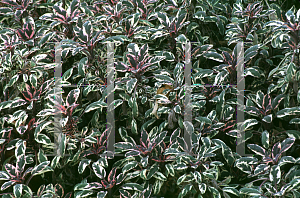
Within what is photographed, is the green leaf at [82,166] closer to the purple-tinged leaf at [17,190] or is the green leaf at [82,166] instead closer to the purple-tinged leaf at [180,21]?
the purple-tinged leaf at [17,190]

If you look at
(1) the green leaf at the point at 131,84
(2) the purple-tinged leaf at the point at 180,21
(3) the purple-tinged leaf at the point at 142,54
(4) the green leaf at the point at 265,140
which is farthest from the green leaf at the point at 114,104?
(4) the green leaf at the point at 265,140

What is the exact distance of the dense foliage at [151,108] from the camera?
5.79ft

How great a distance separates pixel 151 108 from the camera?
6.29ft

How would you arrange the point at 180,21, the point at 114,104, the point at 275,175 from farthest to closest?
the point at 180,21, the point at 114,104, the point at 275,175

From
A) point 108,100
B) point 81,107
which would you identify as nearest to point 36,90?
point 81,107

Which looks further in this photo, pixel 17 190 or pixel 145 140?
pixel 145 140

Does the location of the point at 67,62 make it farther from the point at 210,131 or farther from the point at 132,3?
the point at 210,131

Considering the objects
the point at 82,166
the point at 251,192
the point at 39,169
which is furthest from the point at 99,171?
the point at 251,192

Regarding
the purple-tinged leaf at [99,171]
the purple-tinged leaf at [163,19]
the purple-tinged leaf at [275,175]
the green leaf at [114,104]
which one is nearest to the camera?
the purple-tinged leaf at [275,175]

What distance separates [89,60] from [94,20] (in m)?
0.37

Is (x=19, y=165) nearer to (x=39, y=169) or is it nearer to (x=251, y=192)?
(x=39, y=169)

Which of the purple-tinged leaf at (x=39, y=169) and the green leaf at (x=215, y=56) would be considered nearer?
the purple-tinged leaf at (x=39, y=169)

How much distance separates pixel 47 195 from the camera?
180 cm

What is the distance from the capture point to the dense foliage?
5.79ft
